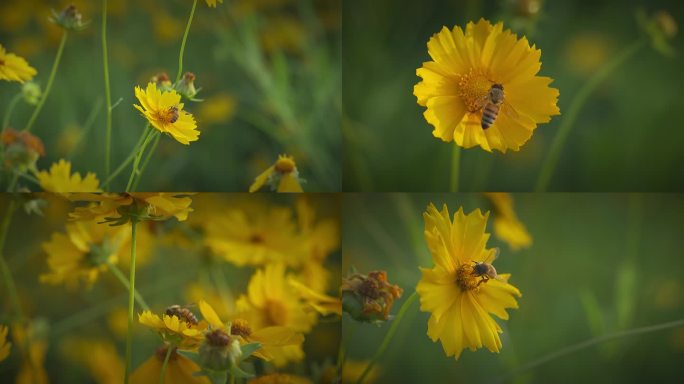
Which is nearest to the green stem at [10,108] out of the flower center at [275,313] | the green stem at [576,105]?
the flower center at [275,313]

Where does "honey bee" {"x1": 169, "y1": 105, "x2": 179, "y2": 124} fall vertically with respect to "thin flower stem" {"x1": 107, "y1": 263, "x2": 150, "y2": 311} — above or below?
above

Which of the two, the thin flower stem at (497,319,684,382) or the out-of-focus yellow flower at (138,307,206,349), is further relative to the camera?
the thin flower stem at (497,319,684,382)

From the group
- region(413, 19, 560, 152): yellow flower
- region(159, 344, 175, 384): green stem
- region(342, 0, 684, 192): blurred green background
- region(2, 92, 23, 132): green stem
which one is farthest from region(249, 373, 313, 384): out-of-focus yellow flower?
region(2, 92, 23, 132): green stem

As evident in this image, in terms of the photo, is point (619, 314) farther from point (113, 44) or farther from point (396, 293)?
point (113, 44)

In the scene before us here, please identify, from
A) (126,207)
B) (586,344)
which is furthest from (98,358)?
(586,344)

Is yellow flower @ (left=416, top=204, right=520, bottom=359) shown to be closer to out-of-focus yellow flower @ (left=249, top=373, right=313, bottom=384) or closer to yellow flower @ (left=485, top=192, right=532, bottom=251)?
yellow flower @ (left=485, top=192, right=532, bottom=251)

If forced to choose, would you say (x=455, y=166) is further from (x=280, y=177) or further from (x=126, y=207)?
(x=126, y=207)

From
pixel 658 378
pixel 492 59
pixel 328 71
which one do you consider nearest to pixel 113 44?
pixel 328 71

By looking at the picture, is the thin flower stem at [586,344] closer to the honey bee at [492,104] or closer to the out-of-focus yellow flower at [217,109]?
the honey bee at [492,104]
